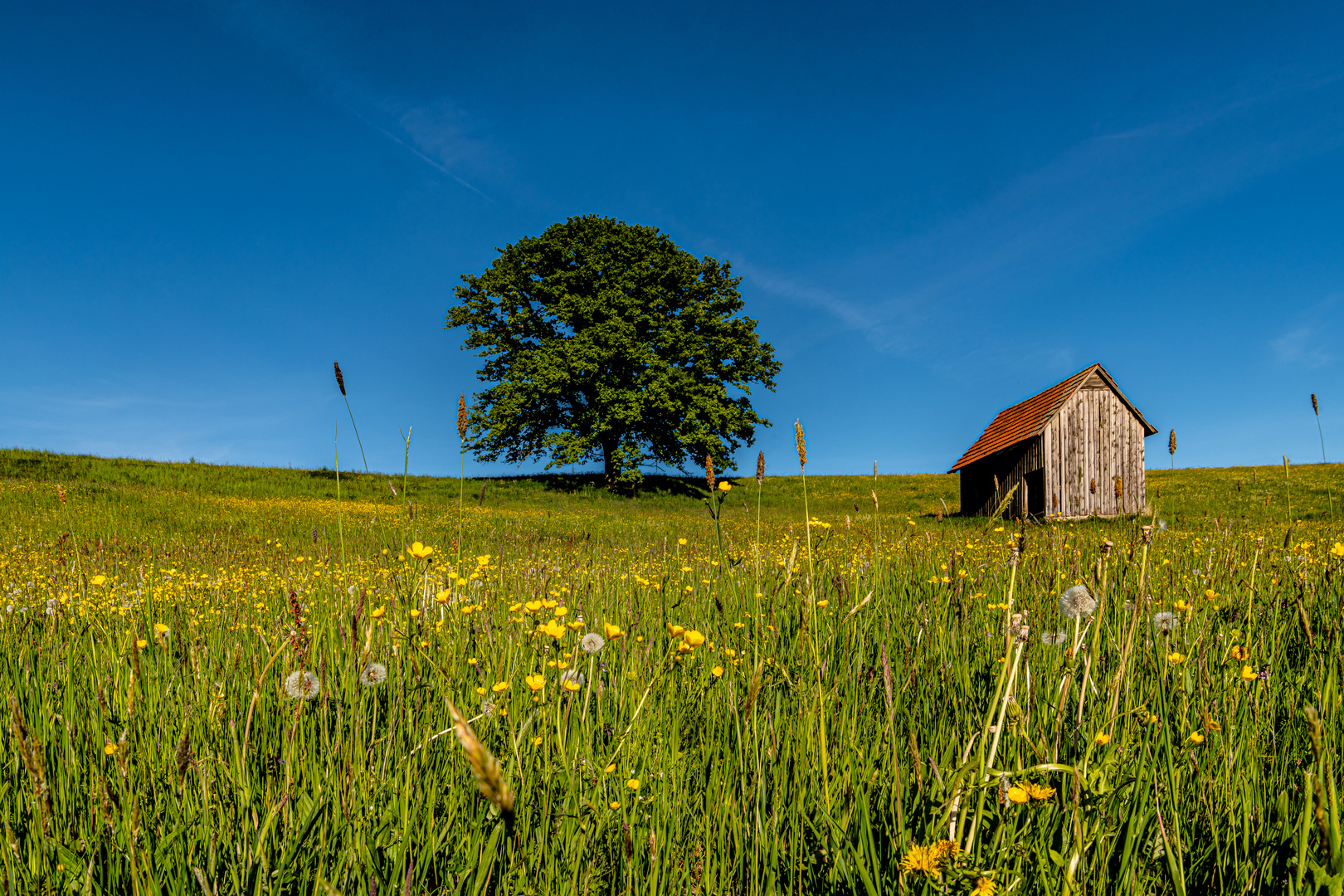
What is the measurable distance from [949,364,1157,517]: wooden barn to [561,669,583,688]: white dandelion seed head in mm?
22574

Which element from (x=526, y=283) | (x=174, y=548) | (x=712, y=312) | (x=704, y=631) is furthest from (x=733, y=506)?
(x=704, y=631)

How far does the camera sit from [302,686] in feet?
6.61

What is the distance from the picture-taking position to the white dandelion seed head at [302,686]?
79.3 inches

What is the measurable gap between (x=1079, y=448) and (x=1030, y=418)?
183cm

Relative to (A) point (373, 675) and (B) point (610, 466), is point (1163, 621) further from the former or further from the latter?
(B) point (610, 466)

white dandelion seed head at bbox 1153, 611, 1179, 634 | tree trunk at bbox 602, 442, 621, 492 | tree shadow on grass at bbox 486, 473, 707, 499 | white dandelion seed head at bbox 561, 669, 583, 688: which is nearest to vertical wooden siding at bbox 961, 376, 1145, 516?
tree shadow on grass at bbox 486, 473, 707, 499

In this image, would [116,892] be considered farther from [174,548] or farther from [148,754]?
[174,548]

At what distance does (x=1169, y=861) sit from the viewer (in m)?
1.35

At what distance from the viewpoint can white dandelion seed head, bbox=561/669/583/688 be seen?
1837 mm

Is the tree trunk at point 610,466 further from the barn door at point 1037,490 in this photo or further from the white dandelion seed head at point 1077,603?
the white dandelion seed head at point 1077,603

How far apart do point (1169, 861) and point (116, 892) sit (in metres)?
2.21

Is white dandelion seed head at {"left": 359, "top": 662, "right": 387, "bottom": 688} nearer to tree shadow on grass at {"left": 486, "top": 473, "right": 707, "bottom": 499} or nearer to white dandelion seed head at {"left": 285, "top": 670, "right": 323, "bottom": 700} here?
white dandelion seed head at {"left": 285, "top": 670, "right": 323, "bottom": 700}

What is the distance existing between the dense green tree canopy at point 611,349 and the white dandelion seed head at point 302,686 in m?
28.6

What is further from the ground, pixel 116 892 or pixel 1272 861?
pixel 1272 861
